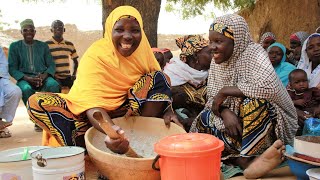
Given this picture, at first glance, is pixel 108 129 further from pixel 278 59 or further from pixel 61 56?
pixel 61 56

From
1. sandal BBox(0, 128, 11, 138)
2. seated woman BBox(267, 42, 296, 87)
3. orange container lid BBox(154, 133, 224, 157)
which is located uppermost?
seated woman BBox(267, 42, 296, 87)

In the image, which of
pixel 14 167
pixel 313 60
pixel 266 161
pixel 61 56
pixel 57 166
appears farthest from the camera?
pixel 61 56

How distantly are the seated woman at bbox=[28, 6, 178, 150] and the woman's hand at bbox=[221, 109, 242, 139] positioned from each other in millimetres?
379

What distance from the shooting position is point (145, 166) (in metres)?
2.37

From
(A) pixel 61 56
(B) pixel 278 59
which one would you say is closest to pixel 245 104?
(B) pixel 278 59

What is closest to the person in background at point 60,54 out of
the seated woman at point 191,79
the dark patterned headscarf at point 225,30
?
the seated woman at point 191,79

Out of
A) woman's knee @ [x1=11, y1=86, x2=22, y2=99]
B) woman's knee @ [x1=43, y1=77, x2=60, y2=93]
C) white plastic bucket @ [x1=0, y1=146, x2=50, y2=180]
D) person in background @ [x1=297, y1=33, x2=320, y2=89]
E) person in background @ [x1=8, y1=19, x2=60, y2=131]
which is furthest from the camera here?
woman's knee @ [x1=43, y1=77, x2=60, y2=93]

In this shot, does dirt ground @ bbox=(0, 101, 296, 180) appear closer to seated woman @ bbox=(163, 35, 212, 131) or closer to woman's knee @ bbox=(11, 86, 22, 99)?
woman's knee @ bbox=(11, 86, 22, 99)

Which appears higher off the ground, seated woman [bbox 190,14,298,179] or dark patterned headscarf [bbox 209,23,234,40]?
dark patterned headscarf [bbox 209,23,234,40]

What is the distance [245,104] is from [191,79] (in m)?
1.05

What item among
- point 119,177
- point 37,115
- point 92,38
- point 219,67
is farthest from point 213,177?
point 92,38

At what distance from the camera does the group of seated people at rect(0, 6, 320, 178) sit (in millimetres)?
2812

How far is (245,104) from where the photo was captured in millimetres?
2830

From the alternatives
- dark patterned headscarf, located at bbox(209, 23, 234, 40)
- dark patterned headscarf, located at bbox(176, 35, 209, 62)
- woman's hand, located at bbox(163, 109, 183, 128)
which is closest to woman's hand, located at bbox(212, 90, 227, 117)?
woman's hand, located at bbox(163, 109, 183, 128)
